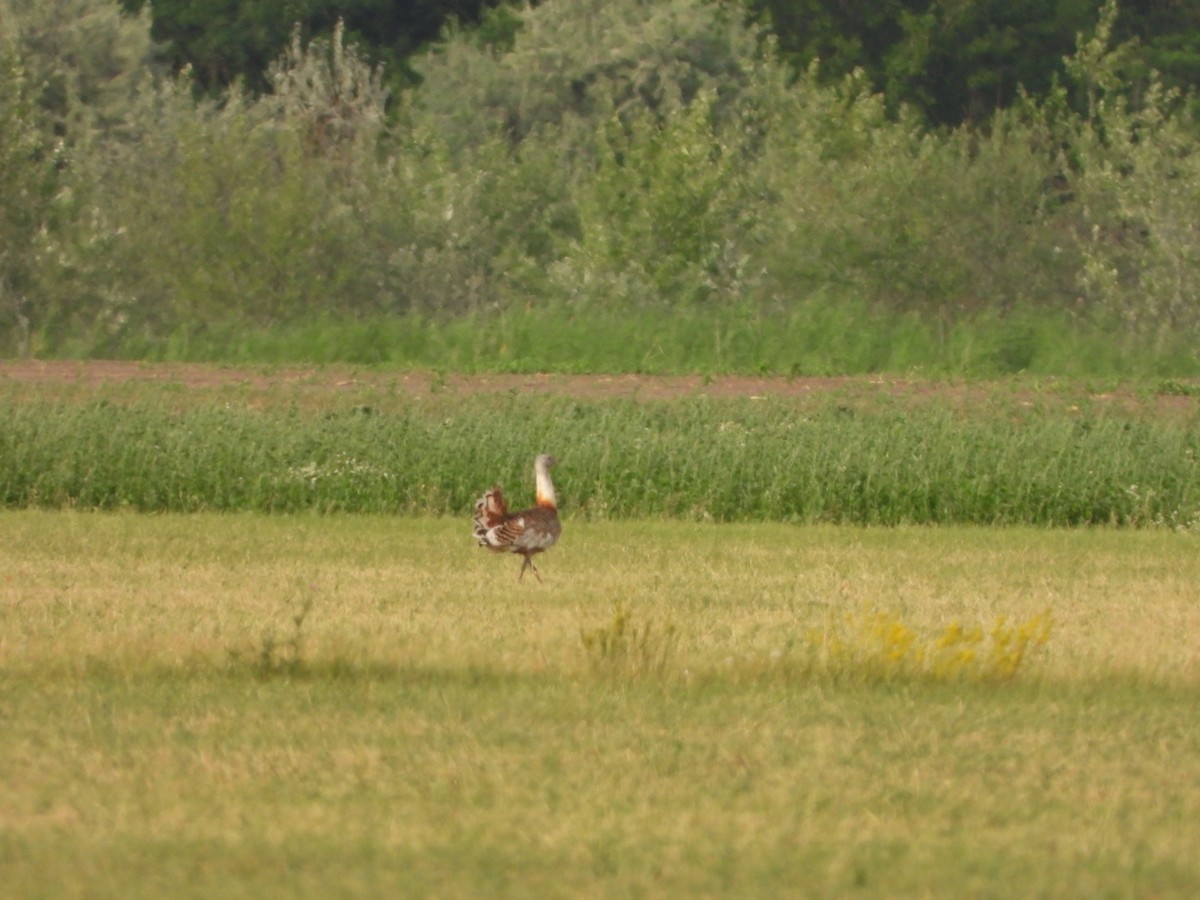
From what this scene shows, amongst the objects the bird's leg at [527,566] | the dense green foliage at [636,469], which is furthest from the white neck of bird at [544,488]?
the dense green foliage at [636,469]

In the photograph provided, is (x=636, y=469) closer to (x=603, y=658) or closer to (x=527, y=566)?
(x=527, y=566)

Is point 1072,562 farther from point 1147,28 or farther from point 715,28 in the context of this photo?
point 1147,28

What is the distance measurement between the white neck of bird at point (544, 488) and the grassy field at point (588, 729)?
562 mm

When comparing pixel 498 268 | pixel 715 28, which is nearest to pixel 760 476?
pixel 498 268

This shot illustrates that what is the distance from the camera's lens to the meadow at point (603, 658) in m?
7.74

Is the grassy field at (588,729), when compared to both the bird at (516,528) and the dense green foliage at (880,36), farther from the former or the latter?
the dense green foliage at (880,36)

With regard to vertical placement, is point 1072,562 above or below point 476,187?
below

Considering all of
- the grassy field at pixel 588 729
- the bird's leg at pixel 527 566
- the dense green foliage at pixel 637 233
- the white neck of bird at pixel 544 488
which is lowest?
the bird's leg at pixel 527 566

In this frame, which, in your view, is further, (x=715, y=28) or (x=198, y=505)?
(x=715, y=28)

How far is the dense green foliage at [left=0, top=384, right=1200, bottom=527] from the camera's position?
20.6 m

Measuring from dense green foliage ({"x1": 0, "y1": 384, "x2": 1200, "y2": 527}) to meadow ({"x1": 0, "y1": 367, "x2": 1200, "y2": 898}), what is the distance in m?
0.04

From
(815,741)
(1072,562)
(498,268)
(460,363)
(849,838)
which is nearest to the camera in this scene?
(849,838)

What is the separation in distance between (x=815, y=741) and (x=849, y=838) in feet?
5.83

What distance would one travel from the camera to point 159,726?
9805 mm
